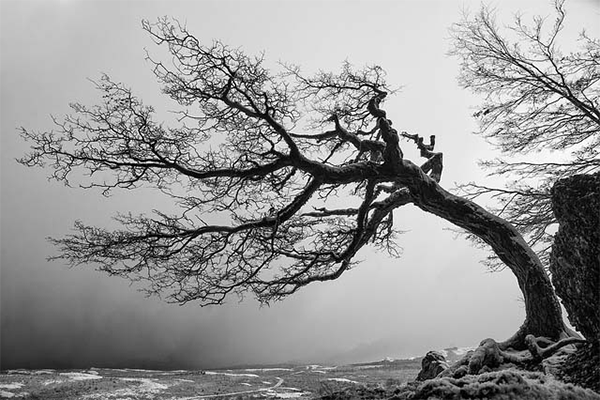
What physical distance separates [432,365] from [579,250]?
504 cm

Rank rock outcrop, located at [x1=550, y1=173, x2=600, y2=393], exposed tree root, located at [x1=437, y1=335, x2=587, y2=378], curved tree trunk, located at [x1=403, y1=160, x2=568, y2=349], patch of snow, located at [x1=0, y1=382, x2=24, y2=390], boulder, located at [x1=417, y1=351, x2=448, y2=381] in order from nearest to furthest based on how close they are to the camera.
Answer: rock outcrop, located at [x1=550, y1=173, x2=600, y2=393] → exposed tree root, located at [x1=437, y1=335, x2=587, y2=378] → curved tree trunk, located at [x1=403, y1=160, x2=568, y2=349] → boulder, located at [x1=417, y1=351, x2=448, y2=381] → patch of snow, located at [x1=0, y1=382, x2=24, y2=390]

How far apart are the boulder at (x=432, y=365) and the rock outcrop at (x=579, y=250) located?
4122 millimetres

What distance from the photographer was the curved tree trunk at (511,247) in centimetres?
700

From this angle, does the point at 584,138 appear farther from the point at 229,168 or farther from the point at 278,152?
the point at 229,168

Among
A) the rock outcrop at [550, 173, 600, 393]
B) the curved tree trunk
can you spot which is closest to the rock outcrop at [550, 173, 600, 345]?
the rock outcrop at [550, 173, 600, 393]

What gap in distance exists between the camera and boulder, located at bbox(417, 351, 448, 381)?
7965mm

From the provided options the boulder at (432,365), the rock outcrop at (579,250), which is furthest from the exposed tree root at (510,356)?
the boulder at (432,365)

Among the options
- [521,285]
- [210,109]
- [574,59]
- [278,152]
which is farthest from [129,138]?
[574,59]

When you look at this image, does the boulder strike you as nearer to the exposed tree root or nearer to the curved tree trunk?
the curved tree trunk

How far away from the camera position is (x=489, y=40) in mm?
9258

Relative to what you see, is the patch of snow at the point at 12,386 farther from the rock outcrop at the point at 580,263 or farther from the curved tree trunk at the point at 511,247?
the rock outcrop at the point at 580,263

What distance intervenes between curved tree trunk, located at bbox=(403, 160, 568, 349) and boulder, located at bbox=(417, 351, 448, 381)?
1.38 metres

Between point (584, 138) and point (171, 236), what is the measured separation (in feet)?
29.7

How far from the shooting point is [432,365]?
8.20 meters
